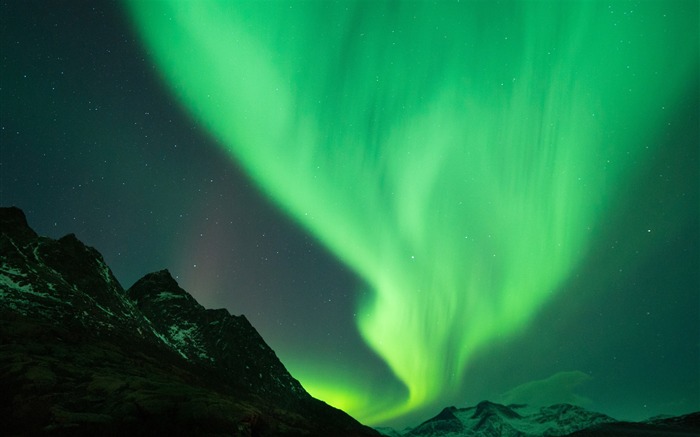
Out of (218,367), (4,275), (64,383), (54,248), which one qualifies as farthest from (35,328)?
(218,367)

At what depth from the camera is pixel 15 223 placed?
142 m

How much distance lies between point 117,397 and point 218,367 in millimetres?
149307

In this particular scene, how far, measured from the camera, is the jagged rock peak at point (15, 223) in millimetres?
135250

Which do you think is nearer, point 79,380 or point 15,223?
point 79,380

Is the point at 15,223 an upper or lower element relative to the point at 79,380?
upper

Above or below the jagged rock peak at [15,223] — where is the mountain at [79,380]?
below

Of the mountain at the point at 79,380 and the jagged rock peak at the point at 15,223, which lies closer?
the mountain at the point at 79,380

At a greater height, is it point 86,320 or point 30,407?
point 86,320

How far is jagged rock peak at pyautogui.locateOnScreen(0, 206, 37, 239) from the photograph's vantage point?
135 m

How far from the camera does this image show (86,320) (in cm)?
9488

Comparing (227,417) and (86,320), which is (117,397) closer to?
(227,417)

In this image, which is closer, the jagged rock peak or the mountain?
the mountain

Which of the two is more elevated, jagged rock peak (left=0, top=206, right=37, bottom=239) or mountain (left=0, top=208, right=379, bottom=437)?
jagged rock peak (left=0, top=206, right=37, bottom=239)

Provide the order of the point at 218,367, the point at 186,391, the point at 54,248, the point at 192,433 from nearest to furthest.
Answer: the point at 192,433, the point at 186,391, the point at 54,248, the point at 218,367
